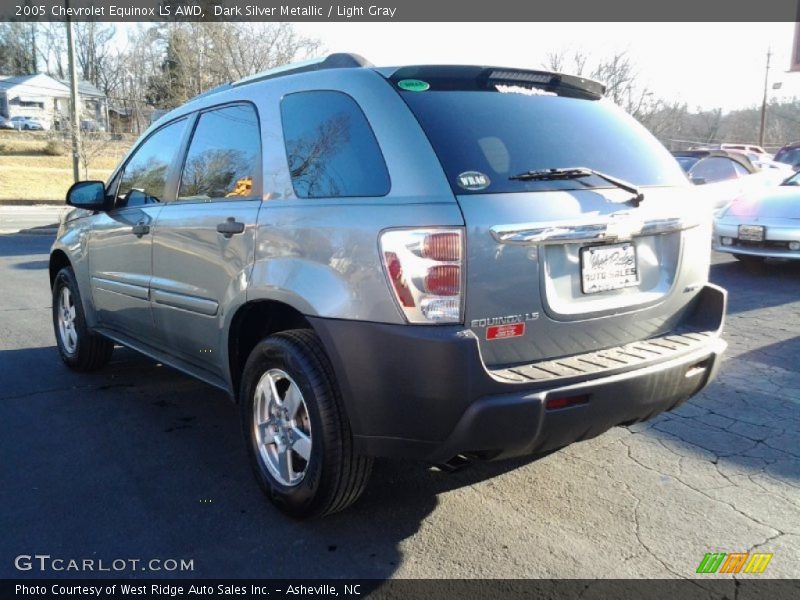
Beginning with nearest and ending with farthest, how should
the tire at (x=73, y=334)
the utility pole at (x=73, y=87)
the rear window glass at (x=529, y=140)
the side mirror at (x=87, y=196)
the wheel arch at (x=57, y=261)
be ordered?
1. the rear window glass at (x=529, y=140)
2. the side mirror at (x=87, y=196)
3. the tire at (x=73, y=334)
4. the wheel arch at (x=57, y=261)
5. the utility pole at (x=73, y=87)

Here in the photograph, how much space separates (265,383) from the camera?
317 centimetres

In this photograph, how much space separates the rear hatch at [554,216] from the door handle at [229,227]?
1.01 m

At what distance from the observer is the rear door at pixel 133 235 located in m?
4.15

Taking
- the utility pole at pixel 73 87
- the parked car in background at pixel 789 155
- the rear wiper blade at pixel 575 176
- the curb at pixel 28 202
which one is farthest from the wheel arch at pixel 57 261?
the curb at pixel 28 202

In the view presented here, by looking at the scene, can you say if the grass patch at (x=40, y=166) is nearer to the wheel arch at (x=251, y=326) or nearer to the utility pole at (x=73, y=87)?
the utility pole at (x=73, y=87)

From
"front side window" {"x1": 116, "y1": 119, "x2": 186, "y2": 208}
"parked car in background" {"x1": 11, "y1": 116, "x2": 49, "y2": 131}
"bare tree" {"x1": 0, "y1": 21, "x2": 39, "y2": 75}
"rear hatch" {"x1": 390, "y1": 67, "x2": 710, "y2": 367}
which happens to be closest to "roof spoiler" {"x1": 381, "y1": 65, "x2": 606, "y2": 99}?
"rear hatch" {"x1": 390, "y1": 67, "x2": 710, "y2": 367}

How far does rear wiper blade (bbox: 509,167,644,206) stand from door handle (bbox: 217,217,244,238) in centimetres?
131

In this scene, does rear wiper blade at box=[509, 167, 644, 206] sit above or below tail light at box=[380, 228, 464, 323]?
→ above

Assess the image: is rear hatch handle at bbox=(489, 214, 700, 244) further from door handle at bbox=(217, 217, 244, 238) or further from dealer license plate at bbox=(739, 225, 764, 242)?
dealer license plate at bbox=(739, 225, 764, 242)

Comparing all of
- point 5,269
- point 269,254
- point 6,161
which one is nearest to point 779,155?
point 5,269

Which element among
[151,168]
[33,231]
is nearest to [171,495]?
[151,168]

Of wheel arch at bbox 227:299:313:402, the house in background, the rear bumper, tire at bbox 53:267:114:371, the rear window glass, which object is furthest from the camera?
the house in background

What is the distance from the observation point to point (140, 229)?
417 cm

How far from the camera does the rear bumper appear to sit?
8.09 ft
